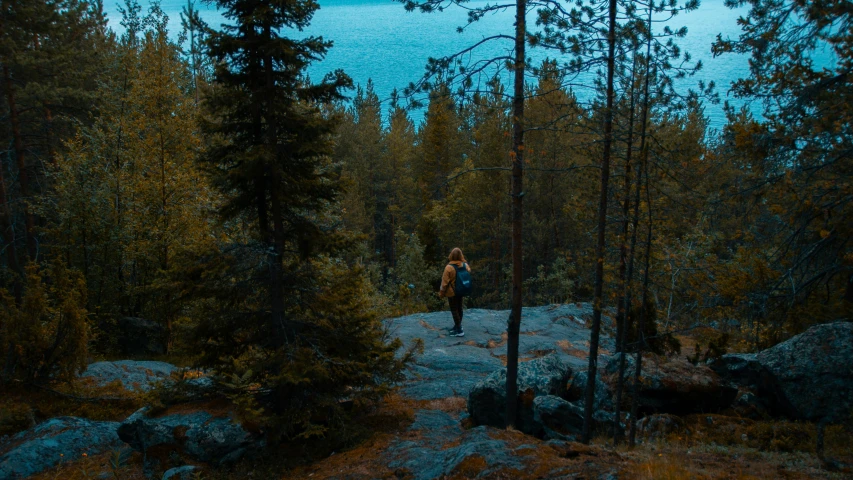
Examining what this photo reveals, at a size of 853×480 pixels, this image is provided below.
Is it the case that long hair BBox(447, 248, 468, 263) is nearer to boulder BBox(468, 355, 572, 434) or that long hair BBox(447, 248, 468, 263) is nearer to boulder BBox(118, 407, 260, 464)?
boulder BBox(468, 355, 572, 434)

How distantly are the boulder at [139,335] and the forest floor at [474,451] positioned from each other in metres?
6.56

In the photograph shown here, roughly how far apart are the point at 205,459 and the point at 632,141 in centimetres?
769

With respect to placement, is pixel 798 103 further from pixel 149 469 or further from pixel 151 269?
pixel 151 269

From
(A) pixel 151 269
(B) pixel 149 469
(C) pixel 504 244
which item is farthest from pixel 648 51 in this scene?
(C) pixel 504 244

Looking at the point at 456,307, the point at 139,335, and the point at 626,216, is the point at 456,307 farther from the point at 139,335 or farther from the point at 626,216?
the point at 139,335

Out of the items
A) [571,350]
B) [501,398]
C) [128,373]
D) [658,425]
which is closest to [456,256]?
[571,350]

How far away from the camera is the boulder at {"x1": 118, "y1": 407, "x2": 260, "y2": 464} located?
6.98m

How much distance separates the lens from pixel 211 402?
25.1 ft

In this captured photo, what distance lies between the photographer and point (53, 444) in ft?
27.3

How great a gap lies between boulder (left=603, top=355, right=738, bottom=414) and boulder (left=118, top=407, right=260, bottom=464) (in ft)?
20.9

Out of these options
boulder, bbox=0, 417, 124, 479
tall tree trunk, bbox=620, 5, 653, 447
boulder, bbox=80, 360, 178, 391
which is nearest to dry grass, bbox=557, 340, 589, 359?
tall tree trunk, bbox=620, 5, 653, 447

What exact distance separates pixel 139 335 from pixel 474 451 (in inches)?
584

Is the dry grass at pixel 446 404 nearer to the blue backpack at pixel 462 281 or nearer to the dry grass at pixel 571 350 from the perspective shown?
the blue backpack at pixel 462 281

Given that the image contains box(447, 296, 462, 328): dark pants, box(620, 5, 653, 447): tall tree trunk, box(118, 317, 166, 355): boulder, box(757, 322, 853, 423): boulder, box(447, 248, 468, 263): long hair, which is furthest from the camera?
box(118, 317, 166, 355): boulder
